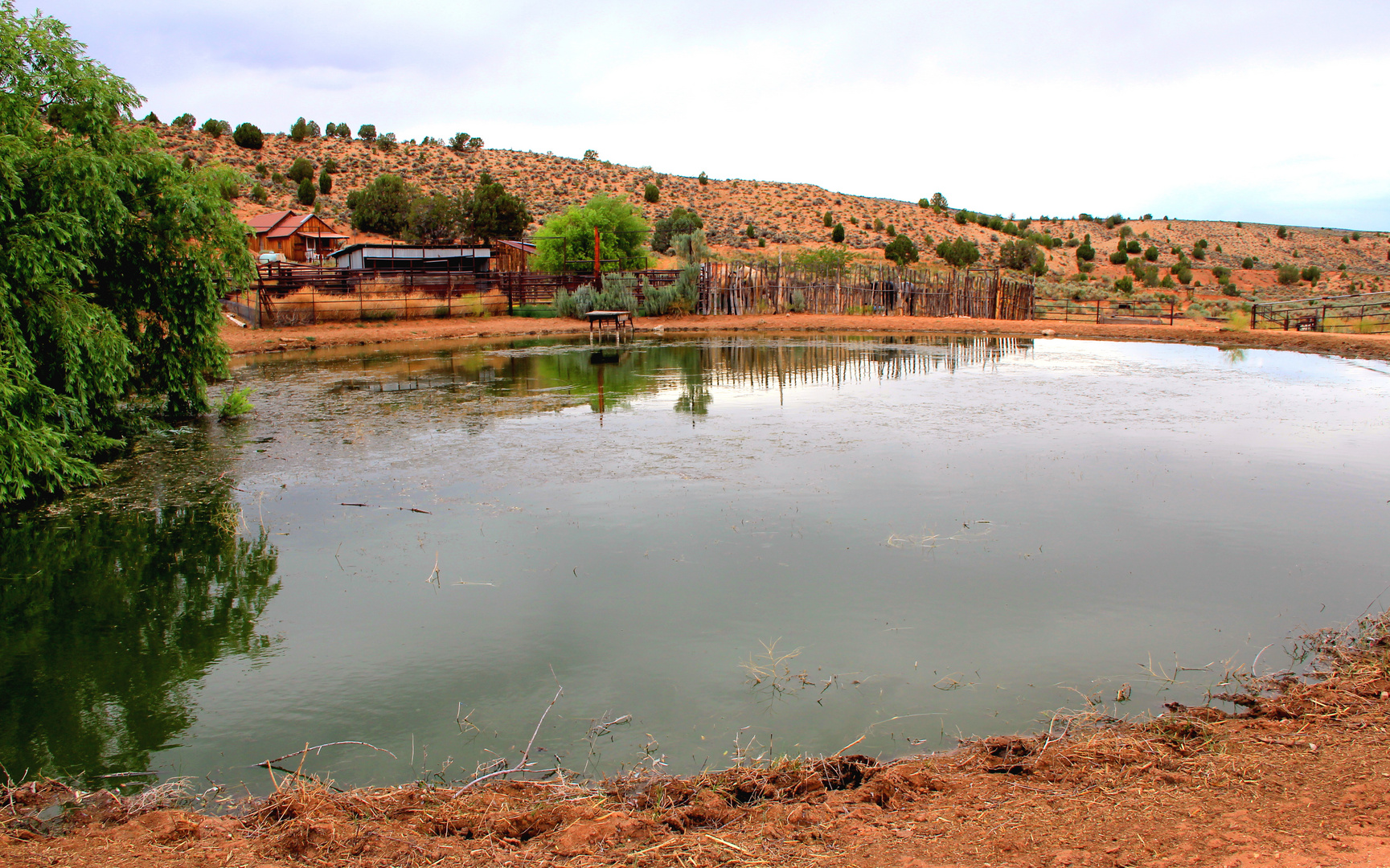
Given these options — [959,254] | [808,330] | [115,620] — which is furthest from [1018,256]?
[115,620]

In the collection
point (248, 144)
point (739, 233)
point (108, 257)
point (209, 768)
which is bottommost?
point (209, 768)

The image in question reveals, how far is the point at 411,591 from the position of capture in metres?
6.09

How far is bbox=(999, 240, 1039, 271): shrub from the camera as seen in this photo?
52.9 m

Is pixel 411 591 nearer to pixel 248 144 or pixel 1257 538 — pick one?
pixel 1257 538

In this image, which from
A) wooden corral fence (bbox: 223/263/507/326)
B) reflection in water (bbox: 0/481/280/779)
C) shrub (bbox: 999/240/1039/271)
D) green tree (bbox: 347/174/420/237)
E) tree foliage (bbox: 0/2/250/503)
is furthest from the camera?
shrub (bbox: 999/240/1039/271)

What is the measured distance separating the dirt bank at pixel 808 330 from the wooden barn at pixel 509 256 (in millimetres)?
15580

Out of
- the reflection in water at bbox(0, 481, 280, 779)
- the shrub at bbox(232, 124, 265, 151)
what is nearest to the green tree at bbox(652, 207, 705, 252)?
the shrub at bbox(232, 124, 265, 151)

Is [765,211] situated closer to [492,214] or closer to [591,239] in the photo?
[492,214]

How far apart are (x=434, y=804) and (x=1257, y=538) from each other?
649cm

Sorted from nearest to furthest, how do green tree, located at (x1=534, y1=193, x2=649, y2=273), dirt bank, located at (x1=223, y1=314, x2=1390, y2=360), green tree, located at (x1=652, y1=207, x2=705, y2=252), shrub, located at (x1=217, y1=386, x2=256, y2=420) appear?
1. shrub, located at (x1=217, y1=386, x2=256, y2=420)
2. dirt bank, located at (x1=223, y1=314, x2=1390, y2=360)
3. green tree, located at (x1=534, y1=193, x2=649, y2=273)
4. green tree, located at (x1=652, y1=207, x2=705, y2=252)

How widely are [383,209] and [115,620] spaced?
50.4 metres

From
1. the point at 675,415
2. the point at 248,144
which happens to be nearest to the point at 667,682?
the point at 675,415

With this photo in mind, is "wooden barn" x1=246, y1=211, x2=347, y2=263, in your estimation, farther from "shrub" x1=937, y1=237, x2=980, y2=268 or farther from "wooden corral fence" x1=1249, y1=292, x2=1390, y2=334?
"wooden corral fence" x1=1249, y1=292, x2=1390, y2=334

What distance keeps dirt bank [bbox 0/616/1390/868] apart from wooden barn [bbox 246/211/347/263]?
141 feet
